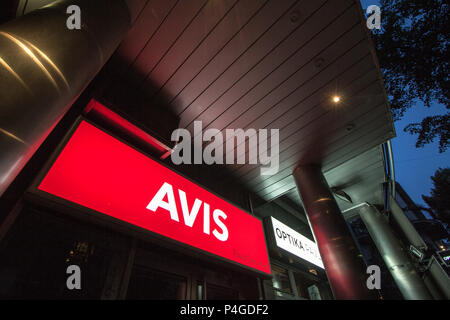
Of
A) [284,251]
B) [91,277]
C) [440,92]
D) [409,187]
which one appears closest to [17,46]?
[91,277]

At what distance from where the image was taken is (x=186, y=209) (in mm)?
2688

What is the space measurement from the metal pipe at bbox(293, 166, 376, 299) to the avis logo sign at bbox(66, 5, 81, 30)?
12.4 ft

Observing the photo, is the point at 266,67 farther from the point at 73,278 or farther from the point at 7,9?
the point at 73,278

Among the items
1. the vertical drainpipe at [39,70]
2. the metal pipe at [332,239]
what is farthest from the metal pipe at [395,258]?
the vertical drainpipe at [39,70]

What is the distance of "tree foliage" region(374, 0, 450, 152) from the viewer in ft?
23.0

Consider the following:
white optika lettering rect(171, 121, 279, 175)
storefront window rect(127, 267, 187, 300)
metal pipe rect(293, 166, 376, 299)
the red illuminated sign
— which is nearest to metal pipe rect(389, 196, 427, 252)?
metal pipe rect(293, 166, 376, 299)

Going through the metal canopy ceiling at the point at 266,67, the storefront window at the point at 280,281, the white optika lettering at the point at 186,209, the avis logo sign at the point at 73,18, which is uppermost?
the metal canopy ceiling at the point at 266,67

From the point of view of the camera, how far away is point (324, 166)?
4.24m

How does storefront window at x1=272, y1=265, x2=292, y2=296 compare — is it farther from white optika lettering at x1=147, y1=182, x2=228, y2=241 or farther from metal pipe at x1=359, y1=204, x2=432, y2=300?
metal pipe at x1=359, y1=204, x2=432, y2=300

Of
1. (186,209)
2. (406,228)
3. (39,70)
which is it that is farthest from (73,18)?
(406,228)

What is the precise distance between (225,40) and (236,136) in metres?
1.43

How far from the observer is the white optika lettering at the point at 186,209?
7.94 feet

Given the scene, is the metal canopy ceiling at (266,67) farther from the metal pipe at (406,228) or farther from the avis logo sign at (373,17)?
the metal pipe at (406,228)

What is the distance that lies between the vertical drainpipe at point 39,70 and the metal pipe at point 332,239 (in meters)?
3.67
